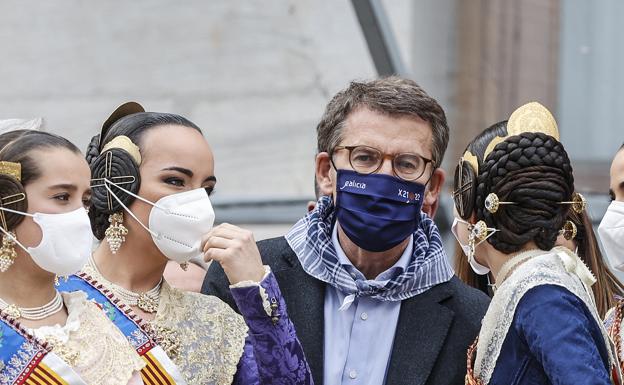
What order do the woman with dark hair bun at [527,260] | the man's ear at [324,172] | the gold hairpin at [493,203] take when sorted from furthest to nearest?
the man's ear at [324,172]
the gold hairpin at [493,203]
the woman with dark hair bun at [527,260]

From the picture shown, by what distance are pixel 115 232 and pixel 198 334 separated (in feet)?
1.17

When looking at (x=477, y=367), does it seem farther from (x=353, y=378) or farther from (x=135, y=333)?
(x=135, y=333)

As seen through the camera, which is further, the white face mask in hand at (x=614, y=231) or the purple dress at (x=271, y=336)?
the white face mask in hand at (x=614, y=231)

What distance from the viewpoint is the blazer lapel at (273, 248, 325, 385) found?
4.03m

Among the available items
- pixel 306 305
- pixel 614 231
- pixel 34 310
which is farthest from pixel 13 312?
pixel 614 231

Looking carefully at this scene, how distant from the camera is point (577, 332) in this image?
134 inches

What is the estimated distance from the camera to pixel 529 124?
380 cm

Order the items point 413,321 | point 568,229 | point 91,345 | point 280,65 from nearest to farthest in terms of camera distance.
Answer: point 91,345 → point 568,229 → point 413,321 → point 280,65

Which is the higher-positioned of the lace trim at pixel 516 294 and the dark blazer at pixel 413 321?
the lace trim at pixel 516 294

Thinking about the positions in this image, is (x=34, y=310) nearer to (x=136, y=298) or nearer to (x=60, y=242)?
(x=60, y=242)

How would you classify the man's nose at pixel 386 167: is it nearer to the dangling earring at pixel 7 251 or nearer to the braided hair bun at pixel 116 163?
the braided hair bun at pixel 116 163

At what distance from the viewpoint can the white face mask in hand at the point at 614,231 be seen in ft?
13.4

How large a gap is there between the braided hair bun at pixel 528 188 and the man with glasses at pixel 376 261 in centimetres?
39

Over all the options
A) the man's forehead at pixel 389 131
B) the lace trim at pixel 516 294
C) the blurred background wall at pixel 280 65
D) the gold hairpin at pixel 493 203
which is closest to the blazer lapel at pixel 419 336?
the lace trim at pixel 516 294
